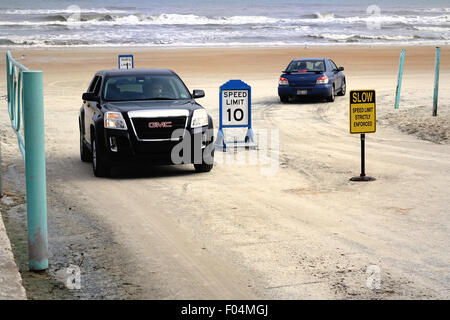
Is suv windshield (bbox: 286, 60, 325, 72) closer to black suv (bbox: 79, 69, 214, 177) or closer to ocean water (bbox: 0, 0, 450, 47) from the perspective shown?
black suv (bbox: 79, 69, 214, 177)

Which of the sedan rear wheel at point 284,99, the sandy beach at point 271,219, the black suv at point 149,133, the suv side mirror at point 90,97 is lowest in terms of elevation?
the sandy beach at point 271,219

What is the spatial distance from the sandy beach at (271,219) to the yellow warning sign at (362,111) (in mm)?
849

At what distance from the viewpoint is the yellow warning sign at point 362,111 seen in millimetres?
12086

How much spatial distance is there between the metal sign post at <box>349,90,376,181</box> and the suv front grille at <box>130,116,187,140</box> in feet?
9.25

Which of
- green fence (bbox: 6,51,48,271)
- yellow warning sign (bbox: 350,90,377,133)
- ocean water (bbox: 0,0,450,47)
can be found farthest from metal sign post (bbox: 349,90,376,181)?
ocean water (bbox: 0,0,450,47)

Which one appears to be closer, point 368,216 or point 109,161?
point 368,216

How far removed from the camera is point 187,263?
298 inches

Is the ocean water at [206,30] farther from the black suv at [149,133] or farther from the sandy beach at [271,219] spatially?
the black suv at [149,133]

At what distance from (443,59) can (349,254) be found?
3844cm

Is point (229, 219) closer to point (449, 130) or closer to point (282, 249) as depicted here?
point (282, 249)

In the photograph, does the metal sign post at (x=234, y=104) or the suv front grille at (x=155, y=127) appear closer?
the suv front grille at (x=155, y=127)

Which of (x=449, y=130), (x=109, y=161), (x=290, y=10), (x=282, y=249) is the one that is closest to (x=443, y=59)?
(x=449, y=130)

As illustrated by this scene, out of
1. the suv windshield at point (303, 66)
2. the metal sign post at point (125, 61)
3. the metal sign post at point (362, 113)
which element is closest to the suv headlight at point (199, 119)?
the metal sign post at point (362, 113)

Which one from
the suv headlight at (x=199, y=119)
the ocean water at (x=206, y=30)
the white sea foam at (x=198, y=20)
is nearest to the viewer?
the suv headlight at (x=199, y=119)
